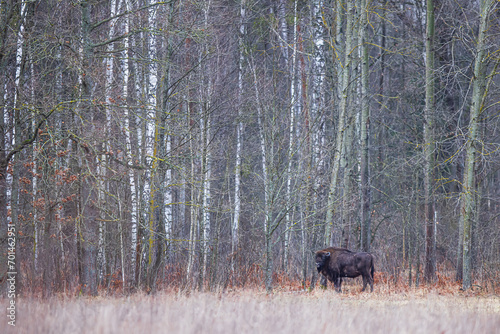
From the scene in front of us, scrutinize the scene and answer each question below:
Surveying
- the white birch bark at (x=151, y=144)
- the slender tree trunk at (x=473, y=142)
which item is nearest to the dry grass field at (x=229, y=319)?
the white birch bark at (x=151, y=144)

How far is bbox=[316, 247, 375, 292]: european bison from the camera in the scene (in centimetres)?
1243

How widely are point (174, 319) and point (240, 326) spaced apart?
840 mm

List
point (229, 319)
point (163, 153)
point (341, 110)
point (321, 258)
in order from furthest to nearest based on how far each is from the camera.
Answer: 1. point (341, 110)
2. point (163, 153)
3. point (321, 258)
4. point (229, 319)

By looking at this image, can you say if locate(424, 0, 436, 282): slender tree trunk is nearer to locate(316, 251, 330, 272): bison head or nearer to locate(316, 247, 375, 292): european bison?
locate(316, 247, 375, 292): european bison

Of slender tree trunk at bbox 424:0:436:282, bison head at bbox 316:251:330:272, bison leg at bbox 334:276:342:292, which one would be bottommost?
bison leg at bbox 334:276:342:292

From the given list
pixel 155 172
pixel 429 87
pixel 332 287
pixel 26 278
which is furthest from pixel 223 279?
pixel 429 87

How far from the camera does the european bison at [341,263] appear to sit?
1243cm

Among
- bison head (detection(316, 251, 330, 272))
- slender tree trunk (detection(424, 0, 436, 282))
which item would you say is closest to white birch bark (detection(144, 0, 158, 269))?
bison head (detection(316, 251, 330, 272))

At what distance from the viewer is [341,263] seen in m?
12.4

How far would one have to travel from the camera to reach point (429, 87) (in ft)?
52.0

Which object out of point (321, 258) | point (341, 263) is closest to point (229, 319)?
point (321, 258)

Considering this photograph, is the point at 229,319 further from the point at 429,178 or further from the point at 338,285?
the point at 429,178

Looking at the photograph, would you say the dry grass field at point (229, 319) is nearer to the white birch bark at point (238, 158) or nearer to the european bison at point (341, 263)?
the european bison at point (341, 263)

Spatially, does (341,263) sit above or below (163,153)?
below
